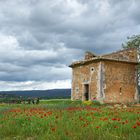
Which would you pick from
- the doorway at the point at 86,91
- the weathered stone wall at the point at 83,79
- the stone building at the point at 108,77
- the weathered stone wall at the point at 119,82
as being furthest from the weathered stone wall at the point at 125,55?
the doorway at the point at 86,91

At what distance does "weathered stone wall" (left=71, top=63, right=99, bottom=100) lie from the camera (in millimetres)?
31625

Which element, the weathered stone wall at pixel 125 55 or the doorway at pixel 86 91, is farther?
the doorway at pixel 86 91

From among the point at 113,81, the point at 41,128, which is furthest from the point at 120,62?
the point at 41,128

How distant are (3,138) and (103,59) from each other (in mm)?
23912

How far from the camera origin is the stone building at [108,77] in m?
30.7

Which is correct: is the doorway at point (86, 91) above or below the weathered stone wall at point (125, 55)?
below

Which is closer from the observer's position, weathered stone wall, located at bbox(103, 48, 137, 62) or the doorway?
weathered stone wall, located at bbox(103, 48, 137, 62)

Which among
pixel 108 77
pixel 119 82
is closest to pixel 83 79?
pixel 108 77

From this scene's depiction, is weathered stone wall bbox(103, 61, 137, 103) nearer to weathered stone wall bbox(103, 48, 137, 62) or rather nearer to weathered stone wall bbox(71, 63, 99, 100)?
weathered stone wall bbox(103, 48, 137, 62)

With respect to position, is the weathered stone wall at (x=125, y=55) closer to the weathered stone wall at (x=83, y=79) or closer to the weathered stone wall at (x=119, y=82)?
the weathered stone wall at (x=119, y=82)

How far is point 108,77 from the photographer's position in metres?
30.9

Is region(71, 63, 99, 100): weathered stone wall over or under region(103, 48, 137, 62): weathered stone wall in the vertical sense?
under

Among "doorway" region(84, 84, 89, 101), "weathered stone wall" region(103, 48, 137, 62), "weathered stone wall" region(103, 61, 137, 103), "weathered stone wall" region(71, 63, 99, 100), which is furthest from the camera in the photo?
"doorway" region(84, 84, 89, 101)

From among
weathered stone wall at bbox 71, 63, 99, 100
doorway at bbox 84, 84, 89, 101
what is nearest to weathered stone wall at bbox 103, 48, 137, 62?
weathered stone wall at bbox 71, 63, 99, 100
